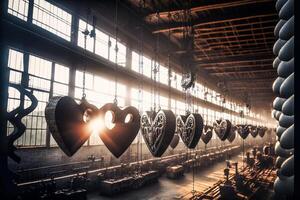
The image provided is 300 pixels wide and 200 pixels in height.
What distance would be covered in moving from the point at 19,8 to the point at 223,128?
8452 millimetres

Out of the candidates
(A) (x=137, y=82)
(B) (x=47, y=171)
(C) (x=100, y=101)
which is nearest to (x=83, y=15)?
(C) (x=100, y=101)

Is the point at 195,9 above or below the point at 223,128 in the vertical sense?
above

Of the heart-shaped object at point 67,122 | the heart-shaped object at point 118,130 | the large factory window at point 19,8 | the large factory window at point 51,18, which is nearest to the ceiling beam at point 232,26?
the large factory window at point 51,18

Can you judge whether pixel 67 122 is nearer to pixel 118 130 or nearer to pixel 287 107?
pixel 118 130

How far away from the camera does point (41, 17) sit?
10219 millimetres

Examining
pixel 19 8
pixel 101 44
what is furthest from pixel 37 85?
pixel 101 44

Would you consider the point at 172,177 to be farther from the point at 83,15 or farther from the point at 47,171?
the point at 83,15

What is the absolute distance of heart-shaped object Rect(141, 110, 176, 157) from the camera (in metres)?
3.43

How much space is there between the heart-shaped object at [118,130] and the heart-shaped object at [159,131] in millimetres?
763

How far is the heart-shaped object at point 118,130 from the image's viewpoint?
8.25 ft

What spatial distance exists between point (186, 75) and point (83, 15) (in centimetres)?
714

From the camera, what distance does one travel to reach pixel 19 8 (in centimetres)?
944

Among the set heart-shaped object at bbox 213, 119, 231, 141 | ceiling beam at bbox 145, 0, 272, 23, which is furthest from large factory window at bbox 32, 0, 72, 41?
heart-shaped object at bbox 213, 119, 231, 141

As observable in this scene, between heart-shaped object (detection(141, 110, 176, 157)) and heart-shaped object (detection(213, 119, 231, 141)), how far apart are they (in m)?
5.58
